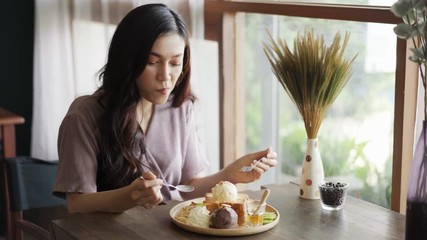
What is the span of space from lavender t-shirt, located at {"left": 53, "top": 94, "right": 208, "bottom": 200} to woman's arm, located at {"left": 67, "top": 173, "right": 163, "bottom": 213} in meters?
0.04

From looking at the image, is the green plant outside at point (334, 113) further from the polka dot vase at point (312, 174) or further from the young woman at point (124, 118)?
the young woman at point (124, 118)

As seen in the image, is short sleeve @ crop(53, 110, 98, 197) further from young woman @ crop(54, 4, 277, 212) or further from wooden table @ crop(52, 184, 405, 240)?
wooden table @ crop(52, 184, 405, 240)

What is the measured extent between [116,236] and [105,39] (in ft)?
4.89

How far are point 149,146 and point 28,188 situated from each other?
0.64 meters

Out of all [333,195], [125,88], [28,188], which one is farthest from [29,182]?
[333,195]

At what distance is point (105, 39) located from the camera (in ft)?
10.7

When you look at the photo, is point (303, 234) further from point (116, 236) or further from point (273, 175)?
point (273, 175)

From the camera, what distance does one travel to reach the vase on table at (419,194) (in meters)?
1.78

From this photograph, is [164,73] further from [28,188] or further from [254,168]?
[28,188]

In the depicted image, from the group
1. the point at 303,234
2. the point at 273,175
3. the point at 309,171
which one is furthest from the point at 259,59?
the point at 303,234

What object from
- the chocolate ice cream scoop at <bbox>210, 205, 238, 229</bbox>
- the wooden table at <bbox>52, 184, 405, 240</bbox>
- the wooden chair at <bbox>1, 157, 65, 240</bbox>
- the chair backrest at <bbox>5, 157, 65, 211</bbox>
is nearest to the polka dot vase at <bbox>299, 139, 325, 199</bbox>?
the wooden table at <bbox>52, 184, 405, 240</bbox>

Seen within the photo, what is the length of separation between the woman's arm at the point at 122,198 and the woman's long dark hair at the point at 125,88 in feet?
0.45

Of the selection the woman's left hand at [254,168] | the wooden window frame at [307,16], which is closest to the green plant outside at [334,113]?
the wooden window frame at [307,16]

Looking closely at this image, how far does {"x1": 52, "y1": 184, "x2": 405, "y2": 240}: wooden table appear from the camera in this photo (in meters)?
1.93
